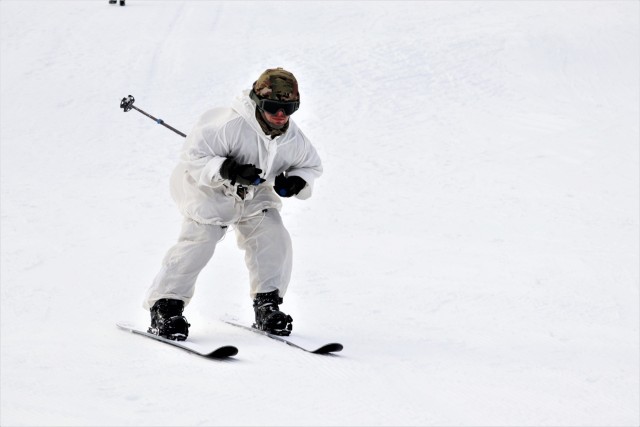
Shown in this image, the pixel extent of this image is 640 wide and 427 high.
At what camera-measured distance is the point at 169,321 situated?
193 inches

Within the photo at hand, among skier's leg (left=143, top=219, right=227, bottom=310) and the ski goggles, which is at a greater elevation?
the ski goggles

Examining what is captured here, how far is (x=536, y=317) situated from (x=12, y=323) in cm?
311

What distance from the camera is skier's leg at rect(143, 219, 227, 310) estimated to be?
16.5 ft

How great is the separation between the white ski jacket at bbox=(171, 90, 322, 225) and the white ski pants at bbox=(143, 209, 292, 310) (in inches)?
2.7

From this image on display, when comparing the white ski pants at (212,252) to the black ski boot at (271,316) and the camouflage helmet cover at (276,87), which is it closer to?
the black ski boot at (271,316)

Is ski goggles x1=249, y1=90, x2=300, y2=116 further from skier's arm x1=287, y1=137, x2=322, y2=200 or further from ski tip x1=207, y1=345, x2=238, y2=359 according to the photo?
ski tip x1=207, y1=345, x2=238, y2=359

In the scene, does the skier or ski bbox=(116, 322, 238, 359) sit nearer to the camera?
ski bbox=(116, 322, 238, 359)

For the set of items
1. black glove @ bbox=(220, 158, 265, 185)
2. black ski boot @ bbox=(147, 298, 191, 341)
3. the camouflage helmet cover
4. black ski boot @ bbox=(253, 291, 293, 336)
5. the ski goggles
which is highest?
the camouflage helmet cover

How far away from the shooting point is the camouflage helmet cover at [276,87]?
15.9ft

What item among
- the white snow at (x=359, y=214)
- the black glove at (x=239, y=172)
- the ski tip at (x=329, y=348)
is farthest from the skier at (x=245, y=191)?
the ski tip at (x=329, y=348)

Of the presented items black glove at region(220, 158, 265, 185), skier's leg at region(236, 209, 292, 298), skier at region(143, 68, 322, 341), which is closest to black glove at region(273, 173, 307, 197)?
skier at region(143, 68, 322, 341)

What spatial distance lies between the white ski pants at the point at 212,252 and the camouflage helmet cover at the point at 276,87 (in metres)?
0.69

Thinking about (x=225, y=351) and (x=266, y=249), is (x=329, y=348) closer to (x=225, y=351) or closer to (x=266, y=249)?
(x=225, y=351)

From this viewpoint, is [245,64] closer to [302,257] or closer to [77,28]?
[77,28]
